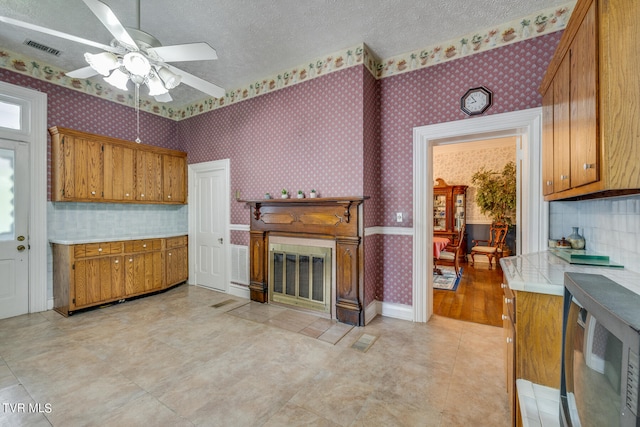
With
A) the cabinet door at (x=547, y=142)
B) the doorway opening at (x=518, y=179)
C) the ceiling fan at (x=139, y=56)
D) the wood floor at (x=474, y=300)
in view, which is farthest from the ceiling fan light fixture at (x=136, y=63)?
the wood floor at (x=474, y=300)

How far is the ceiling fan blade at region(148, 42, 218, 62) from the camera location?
6.78ft

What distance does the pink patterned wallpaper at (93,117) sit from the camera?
373 cm

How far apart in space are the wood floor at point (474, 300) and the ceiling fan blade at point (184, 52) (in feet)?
12.2

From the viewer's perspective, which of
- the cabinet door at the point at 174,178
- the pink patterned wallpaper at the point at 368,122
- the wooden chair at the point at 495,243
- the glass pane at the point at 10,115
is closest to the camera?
the pink patterned wallpaper at the point at 368,122

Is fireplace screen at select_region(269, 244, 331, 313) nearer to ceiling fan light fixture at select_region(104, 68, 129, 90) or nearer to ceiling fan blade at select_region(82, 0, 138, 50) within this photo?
ceiling fan light fixture at select_region(104, 68, 129, 90)

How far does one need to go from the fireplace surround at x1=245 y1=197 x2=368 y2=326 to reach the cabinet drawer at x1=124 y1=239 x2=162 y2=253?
1.74 m

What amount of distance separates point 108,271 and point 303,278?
2.74 meters

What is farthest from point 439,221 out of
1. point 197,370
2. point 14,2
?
point 14,2

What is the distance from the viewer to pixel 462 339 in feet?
9.27

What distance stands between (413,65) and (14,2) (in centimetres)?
401

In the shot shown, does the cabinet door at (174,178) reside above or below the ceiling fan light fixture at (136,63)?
below

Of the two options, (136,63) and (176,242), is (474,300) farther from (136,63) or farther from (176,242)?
(176,242)

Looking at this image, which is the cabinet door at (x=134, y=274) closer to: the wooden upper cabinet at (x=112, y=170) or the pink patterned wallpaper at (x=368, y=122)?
the wooden upper cabinet at (x=112, y=170)

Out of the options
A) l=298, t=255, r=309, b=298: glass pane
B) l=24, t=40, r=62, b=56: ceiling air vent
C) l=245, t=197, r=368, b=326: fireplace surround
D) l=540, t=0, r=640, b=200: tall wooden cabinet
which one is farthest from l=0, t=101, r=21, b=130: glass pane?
l=540, t=0, r=640, b=200: tall wooden cabinet
